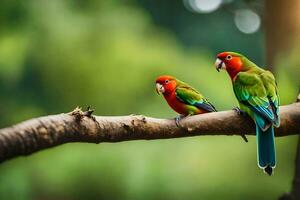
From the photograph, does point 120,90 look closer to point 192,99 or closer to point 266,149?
point 192,99

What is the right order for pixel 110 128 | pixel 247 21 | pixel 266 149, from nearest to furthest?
pixel 110 128 < pixel 266 149 < pixel 247 21

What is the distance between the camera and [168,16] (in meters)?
3.52

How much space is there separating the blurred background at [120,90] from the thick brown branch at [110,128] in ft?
2.02

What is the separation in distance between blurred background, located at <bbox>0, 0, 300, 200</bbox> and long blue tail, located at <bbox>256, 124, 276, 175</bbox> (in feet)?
2.02

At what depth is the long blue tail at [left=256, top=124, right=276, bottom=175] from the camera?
3.86 ft

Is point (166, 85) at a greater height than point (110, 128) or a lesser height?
greater

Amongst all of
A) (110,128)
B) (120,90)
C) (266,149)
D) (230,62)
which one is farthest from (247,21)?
(110,128)

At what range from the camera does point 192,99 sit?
128 cm

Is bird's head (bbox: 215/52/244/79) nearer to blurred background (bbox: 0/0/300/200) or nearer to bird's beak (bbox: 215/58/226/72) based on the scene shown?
bird's beak (bbox: 215/58/226/72)

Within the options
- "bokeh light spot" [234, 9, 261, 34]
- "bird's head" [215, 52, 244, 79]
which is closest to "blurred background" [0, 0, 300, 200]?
"bokeh light spot" [234, 9, 261, 34]

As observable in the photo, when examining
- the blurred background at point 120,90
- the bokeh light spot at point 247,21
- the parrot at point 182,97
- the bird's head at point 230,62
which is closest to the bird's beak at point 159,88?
the parrot at point 182,97

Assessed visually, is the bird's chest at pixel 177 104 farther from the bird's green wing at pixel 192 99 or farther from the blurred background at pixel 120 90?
the blurred background at pixel 120 90

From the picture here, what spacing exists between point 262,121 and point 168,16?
2401 mm

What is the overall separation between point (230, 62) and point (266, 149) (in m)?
0.21
